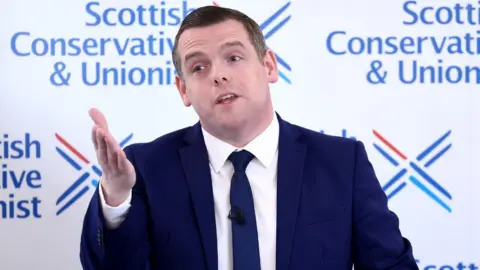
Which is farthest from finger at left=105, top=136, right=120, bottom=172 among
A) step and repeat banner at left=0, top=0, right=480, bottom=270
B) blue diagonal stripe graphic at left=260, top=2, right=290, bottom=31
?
blue diagonal stripe graphic at left=260, top=2, right=290, bottom=31

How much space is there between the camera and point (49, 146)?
2557 mm

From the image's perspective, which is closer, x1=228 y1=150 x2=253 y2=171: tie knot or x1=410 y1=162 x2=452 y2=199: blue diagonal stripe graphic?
x1=228 y1=150 x2=253 y2=171: tie knot

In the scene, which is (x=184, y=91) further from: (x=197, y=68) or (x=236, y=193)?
(x=236, y=193)

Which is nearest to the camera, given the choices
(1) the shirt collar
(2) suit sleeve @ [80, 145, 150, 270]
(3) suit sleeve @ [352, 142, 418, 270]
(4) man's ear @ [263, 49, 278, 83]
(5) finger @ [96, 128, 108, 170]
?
(5) finger @ [96, 128, 108, 170]

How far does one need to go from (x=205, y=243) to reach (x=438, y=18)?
4.94ft

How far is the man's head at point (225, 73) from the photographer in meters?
1.69

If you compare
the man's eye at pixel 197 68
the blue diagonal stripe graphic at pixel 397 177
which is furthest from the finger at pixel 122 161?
the blue diagonal stripe graphic at pixel 397 177

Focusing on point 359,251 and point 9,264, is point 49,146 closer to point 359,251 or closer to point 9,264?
point 9,264

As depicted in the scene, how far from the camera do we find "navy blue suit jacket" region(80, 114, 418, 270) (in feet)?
5.31

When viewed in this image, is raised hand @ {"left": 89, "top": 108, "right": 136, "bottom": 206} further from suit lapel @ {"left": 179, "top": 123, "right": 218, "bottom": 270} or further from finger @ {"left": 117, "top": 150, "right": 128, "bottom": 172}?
suit lapel @ {"left": 179, "top": 123, "right": 218, "bottom": 270}

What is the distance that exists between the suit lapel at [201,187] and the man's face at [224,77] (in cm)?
7

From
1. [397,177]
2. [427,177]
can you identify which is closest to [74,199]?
[397,177]

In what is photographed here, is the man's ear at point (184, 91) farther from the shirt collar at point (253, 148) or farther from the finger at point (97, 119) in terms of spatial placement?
the finger at point (97, 119)

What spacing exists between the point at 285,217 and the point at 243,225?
0.12m
